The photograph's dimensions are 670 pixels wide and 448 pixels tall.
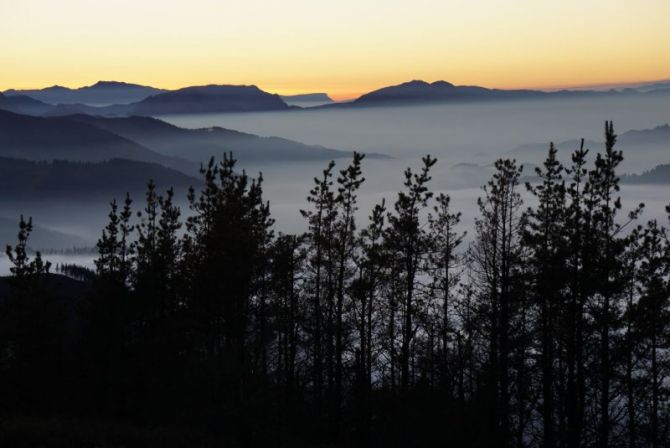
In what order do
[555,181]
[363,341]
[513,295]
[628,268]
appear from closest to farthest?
[628,268] → [513,295] → [555,181] → [363,341]

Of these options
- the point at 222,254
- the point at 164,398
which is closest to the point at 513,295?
the point at 222,254

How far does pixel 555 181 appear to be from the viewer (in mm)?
35625

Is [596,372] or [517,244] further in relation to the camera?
[517,244]

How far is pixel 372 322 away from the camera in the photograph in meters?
38.8

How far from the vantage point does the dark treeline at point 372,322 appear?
28.6 metres

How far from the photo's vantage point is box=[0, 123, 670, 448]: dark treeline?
28.6 metres

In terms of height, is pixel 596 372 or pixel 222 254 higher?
pixel 222 254

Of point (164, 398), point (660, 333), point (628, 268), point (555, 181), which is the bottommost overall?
point (164, 398)

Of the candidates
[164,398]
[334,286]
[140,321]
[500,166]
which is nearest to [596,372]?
[500,166]

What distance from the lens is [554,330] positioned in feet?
100

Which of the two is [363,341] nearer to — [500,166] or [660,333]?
[500,166]

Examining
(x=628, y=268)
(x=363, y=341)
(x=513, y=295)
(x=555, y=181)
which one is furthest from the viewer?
(x=363, y=341)

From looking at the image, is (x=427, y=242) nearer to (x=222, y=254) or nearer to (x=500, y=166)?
(x=500, y=166)

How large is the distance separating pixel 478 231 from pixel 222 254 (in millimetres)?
13163
